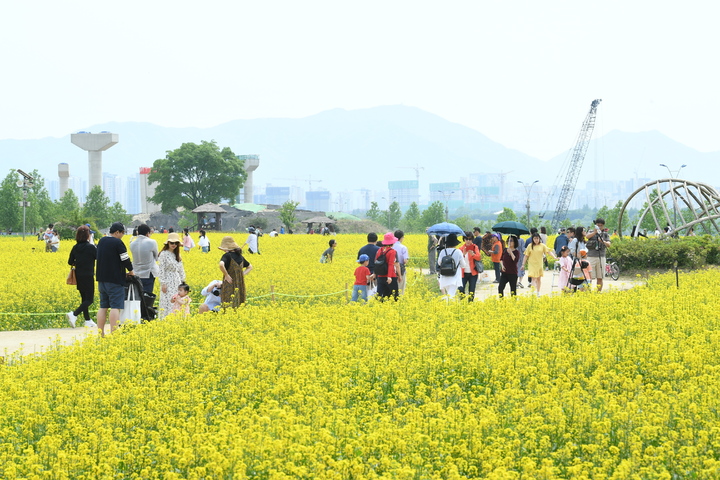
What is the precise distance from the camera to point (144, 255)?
12.2 meters

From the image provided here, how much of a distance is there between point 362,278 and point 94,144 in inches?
4376

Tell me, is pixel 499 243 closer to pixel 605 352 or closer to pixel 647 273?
pixel 647 273

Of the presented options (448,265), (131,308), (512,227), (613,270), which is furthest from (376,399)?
(613,270)

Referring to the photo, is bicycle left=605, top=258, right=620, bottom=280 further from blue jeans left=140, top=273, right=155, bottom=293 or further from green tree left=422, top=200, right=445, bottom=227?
green tree left=422, top=200, right=445, bottom=227

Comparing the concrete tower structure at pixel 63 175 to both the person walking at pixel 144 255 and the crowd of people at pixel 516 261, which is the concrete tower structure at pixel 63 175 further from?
the person walking at pixel 144 255

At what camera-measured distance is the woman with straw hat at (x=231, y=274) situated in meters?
12.3

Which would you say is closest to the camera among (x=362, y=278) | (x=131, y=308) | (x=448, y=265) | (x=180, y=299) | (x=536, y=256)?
(x=131, y=308)

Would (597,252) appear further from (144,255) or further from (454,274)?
(144,255)

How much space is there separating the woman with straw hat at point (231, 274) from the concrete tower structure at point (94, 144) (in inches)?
4281

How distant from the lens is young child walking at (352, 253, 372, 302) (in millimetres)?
14109

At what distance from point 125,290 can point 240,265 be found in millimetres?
1950

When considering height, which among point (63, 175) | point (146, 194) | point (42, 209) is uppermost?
point (63, 175)

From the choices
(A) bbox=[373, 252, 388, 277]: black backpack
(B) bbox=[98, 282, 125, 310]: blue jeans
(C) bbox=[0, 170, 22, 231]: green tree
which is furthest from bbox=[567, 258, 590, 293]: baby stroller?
(C) bbox=[0, 170, 22, 231]: green tree

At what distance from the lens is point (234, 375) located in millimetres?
7910
